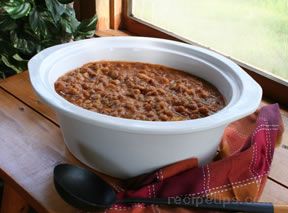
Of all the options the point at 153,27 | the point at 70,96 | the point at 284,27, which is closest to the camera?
the point at 70,96

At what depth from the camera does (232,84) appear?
31.3 inches

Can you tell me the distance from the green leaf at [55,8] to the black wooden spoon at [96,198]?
1.89 feet

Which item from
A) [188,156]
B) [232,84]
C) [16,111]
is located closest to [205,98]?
[232,84]

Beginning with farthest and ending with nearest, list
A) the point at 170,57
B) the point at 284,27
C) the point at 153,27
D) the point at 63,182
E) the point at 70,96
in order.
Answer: the point at 153,27
the point at 284,27
the point at 170,57
the point at 70,96
the point at 63,182

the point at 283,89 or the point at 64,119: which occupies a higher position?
the point at 64,119

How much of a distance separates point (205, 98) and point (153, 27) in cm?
59

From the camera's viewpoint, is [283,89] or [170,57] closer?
[170,57]

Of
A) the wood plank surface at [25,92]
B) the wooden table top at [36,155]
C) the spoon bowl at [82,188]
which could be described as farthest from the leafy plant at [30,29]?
the spoon bowl at [82,188]

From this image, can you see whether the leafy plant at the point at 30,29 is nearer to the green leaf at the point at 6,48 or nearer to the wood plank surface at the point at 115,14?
the green leaf at the point at 6,48

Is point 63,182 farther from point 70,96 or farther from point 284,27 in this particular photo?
point 284,27

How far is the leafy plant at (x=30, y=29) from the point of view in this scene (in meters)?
1.13

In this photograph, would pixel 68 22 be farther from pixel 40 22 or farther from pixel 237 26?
pixel 237 26

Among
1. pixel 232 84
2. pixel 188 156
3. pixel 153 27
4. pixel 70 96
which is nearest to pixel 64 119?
pixel 70 96
